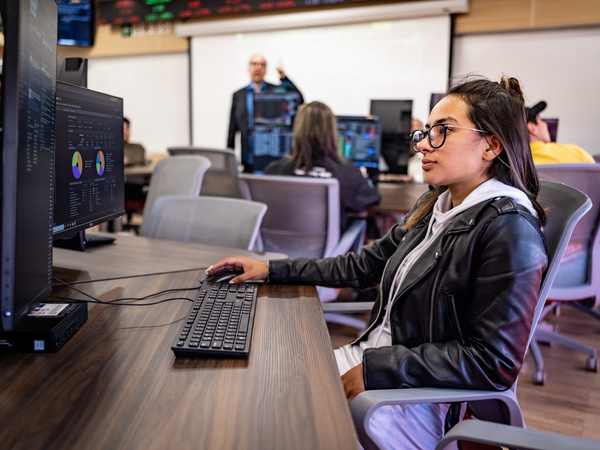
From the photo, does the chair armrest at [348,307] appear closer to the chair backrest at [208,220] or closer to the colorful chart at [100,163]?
the chair backrest at [208,220]

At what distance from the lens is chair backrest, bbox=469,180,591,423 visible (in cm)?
110

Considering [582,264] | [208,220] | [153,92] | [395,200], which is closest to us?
[208,220]

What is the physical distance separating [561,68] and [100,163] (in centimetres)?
462

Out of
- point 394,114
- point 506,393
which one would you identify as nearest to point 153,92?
point 394,114

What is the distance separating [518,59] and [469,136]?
4.39 metres

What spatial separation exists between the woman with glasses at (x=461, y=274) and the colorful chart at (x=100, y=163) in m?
0.50

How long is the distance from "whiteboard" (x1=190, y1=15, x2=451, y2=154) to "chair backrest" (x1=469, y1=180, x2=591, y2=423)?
4.28m

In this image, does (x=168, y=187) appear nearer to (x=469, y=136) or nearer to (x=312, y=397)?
(x=469, y=136)

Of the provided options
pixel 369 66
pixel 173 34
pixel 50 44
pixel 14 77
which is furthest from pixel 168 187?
pixel 173 34

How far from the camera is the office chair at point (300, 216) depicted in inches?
99.7

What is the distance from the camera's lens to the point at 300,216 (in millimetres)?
2648

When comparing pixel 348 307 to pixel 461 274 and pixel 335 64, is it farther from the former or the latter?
pixel 335 64

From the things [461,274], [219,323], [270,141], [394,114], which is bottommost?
[219,323]

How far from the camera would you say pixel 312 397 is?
0.82m
